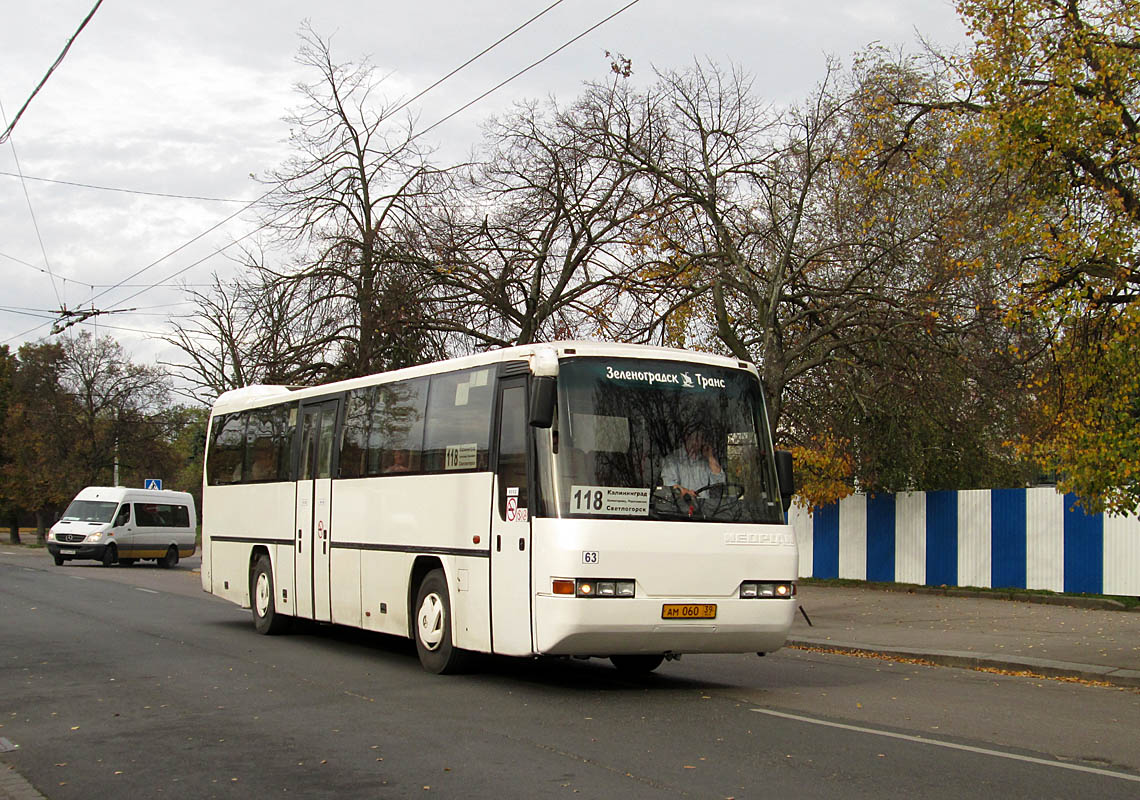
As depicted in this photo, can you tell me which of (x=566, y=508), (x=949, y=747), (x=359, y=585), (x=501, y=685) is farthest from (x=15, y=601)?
(x=949, y=747)

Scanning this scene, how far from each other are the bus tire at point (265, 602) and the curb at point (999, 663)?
271 inches

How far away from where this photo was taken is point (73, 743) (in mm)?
8547

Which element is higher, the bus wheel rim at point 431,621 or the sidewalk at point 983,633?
the bus wheel rim at point 431,621

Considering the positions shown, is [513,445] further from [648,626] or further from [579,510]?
[648,626]

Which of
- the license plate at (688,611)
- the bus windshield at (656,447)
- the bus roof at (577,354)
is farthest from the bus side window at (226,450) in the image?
the license plate at (688,611)

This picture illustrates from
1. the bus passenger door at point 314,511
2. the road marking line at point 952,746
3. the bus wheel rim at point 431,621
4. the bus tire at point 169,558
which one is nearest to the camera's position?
the road marking line at point 952,746

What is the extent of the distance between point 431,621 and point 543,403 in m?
→ 3.26

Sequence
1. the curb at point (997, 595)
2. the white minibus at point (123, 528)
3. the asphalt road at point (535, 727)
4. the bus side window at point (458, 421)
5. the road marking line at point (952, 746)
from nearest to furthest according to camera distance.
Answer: the asphalt road at point (535, 727) → the road marking line at point (952, 746) → the bus side window at point (458, 421) → the curb at point (997, 595) → the white minibus at point (123, 528)

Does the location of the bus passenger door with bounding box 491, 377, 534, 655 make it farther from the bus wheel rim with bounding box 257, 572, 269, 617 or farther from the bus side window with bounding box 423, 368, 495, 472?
the bus wheel rim with bounding box 257, 572, 269, 617

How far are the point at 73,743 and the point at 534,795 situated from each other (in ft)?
12.2

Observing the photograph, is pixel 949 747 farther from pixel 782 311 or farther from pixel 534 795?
pixel 782 311

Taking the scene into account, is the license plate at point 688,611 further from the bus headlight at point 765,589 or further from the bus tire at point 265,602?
the bus tire at point 265,602

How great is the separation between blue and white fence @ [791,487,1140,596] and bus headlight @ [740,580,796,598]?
12235mm

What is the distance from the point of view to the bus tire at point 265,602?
54.5 feet
